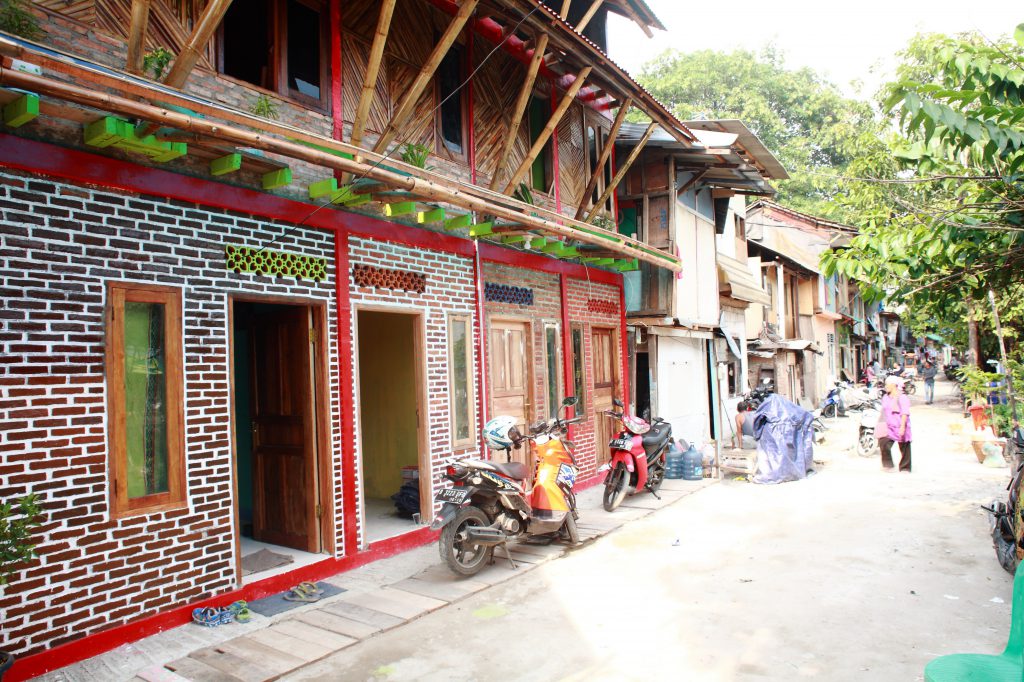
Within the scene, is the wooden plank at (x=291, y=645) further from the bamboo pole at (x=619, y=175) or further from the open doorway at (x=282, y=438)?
the bamboo pole at (x=619, y=175)

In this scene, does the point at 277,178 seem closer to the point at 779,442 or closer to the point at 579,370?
the point at 579,370

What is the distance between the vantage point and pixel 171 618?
470cm

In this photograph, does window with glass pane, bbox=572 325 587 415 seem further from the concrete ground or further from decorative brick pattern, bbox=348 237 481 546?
decorative brick pattern, bbox=348 237 481 546

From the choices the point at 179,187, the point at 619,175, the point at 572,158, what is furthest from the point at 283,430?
the point at 572,158

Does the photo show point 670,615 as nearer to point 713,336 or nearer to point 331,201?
point 331,201

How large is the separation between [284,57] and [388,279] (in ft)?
7.05

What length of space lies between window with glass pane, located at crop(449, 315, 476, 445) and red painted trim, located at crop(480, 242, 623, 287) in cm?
94

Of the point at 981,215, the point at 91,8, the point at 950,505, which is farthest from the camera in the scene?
the point at 950,505

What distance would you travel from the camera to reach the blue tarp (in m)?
10.4

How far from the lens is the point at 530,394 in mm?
8953

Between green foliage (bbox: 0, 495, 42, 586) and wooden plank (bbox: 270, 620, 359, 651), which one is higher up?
green foliage (bbox: 0, 495, 42, 586)

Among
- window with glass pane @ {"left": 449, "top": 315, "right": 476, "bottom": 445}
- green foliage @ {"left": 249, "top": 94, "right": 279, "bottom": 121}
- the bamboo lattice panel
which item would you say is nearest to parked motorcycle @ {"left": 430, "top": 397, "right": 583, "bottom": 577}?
window with glass pane @ {"left": 449, "top": 315, "right": 476, "bottom": 445}

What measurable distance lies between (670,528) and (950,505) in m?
3.71

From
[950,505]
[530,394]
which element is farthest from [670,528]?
[950,505]
